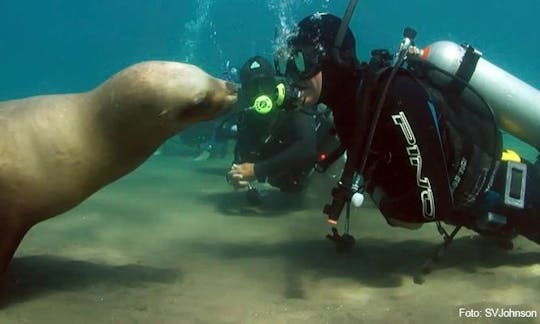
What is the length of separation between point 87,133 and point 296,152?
310cm

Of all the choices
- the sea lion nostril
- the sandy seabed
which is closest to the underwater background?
the sandy seabed

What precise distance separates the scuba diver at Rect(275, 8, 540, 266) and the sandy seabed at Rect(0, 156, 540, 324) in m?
0.48

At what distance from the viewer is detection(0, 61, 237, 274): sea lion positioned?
10.8ft

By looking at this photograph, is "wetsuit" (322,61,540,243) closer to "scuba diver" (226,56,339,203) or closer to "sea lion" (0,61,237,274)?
"sea lion" (0,61,237,274)

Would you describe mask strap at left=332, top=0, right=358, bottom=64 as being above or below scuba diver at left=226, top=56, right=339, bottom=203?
above

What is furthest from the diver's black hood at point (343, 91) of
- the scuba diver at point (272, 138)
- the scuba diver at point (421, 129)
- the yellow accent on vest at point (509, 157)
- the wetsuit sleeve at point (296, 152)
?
the wetsuit sleeve at point (296, 152)

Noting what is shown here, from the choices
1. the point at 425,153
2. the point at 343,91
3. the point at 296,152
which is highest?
the point at 343,91

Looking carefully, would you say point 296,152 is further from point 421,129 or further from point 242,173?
point 421,129

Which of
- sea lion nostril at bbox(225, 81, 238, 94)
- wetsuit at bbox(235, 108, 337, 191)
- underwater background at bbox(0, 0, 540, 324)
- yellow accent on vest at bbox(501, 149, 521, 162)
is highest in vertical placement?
yellow accent on vest at bbox(501, 149, 521, 162)

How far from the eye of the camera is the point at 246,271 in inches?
164

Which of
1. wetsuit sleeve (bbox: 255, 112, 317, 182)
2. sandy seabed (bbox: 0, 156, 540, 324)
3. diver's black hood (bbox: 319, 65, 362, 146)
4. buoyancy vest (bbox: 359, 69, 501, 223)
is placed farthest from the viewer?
wetsuit sleeve (bbox: 255, 112, 317, 182)

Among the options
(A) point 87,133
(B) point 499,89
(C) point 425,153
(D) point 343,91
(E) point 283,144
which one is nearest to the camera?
(C) point 425,153

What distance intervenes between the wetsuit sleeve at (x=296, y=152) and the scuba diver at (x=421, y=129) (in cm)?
203

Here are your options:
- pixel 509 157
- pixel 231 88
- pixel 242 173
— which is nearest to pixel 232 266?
pixel 231 88
